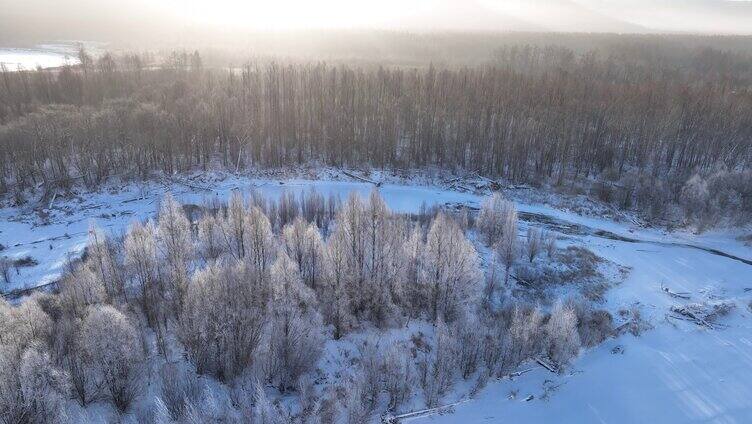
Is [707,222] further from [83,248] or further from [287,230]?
[83,248]

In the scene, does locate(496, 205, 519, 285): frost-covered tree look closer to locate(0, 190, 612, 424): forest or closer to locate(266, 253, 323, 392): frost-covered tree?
locate(0, 190, 612, 424): forest

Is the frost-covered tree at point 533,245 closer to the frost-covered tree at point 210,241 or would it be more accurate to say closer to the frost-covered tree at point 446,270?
the frost-covered tree at point 446,270

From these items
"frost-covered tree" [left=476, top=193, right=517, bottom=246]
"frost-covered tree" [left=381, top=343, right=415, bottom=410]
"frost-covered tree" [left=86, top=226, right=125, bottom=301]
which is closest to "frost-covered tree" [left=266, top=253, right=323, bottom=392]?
"frost-covered tree" [left=381, top=343, right=415, bottom=410]

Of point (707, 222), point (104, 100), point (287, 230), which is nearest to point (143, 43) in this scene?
point (104, 100)

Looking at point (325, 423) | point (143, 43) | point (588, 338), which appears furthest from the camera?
point (143, 43)

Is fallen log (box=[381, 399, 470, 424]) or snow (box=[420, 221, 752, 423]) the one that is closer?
fallen log (box=[381, 399, 470, 424])

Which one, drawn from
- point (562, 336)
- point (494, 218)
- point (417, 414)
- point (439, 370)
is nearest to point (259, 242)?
point (439, 370)
